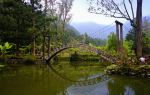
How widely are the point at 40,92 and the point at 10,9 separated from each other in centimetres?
1897

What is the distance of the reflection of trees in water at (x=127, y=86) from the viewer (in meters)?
13.2

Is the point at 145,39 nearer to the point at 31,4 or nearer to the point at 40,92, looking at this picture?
the point at 31,4

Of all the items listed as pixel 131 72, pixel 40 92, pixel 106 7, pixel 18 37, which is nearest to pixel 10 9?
pixel 18 37

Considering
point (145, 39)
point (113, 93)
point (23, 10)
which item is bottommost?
point (113, 93)

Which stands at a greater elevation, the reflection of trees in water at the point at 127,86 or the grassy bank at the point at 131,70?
the grassy bank at the point at 131,70

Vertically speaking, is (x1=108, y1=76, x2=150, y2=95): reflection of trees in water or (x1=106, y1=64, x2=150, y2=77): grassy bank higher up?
(x1=106, y1=64, x2=150, y2=77): grassy bank

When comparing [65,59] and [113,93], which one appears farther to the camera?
[65,59]

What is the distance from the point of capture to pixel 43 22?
3238 cm

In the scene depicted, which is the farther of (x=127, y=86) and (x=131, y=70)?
(x=131, y=70)

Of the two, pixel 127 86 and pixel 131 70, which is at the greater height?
pixel 131 70

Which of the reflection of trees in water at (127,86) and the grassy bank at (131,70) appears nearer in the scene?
the reflection of trees in water at (127,86)

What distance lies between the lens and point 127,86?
1514cm

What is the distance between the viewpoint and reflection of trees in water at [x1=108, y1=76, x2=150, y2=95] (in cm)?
1315

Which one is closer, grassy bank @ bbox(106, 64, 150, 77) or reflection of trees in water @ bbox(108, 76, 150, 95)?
reflection of trees in water @ bbox(108, 76, 150, 95)
